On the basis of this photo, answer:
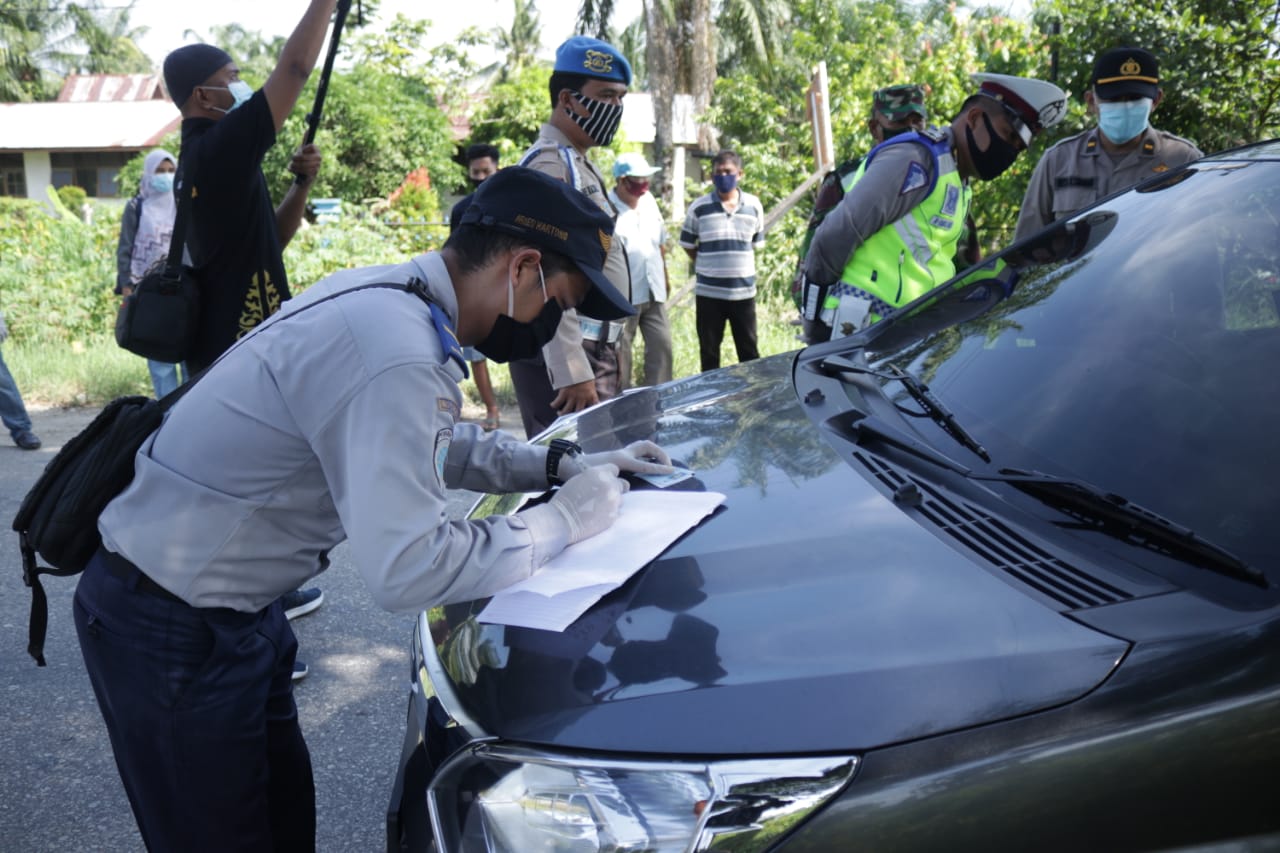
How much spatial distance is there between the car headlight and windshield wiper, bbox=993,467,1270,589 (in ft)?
1.94

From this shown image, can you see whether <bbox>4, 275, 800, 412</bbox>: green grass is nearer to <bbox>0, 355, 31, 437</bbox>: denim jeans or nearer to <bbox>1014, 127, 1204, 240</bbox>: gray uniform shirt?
<bbox>0, 355, 31, 437</bbox>: denim jeans

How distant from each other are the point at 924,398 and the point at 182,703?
1.48m

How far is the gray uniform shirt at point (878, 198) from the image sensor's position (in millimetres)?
3768

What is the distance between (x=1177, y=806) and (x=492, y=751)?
87cm

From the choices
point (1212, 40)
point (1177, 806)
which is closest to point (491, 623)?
point (1177, 806)

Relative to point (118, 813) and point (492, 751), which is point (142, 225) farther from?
point (492, 751)

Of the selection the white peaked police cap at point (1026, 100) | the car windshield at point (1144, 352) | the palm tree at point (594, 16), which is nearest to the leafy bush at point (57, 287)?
the white peaked police cap at point (1026, 100)

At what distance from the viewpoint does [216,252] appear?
331cm

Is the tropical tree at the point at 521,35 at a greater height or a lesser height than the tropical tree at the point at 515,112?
greater

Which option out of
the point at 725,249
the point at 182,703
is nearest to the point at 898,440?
the point at 182,703

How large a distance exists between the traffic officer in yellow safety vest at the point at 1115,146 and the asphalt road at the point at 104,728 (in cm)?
346

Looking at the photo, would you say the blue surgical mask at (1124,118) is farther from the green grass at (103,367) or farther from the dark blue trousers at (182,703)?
the dark blue trousers at (182,703)

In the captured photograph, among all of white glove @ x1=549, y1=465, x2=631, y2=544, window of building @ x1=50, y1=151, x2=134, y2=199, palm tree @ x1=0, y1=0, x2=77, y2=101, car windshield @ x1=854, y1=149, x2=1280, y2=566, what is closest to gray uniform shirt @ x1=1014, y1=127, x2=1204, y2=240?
car windshield @ x1=854, y1=149, x2=1280, y2=566

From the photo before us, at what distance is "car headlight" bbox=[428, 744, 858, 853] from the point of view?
4.22 feet
